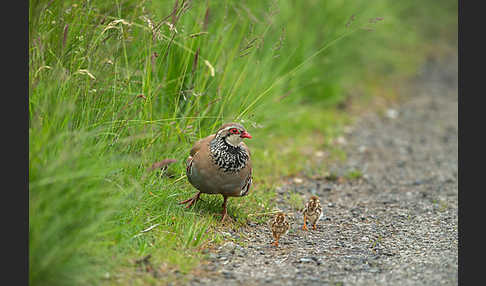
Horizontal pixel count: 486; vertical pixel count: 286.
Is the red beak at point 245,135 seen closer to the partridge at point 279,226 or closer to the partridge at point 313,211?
the partridge at point 279,226

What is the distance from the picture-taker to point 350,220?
5.55m

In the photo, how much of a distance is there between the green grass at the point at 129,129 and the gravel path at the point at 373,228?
335mm

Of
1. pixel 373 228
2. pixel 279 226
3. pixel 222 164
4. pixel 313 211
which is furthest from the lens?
pixel 373 228

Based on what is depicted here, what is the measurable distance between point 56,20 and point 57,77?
812 mm

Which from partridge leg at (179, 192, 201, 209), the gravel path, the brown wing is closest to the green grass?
partridge leg at (179, 192, 201, 209)

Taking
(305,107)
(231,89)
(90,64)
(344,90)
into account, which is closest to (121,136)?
(90,64)

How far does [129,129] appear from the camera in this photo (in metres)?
4.96

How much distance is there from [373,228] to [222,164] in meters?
1.54

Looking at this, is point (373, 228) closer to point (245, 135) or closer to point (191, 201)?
point (245, 135)

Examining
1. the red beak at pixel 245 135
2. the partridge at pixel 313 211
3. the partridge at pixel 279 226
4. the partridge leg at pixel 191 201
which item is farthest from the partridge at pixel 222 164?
the partridge at pixel 313 211

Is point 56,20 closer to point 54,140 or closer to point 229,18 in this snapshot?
point 54,140

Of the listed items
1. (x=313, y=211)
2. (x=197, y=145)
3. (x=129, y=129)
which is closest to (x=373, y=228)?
(x=313, y=211)

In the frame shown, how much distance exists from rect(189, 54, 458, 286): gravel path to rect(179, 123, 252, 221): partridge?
0.46 meters

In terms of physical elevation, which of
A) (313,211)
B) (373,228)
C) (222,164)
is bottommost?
(373,228)
